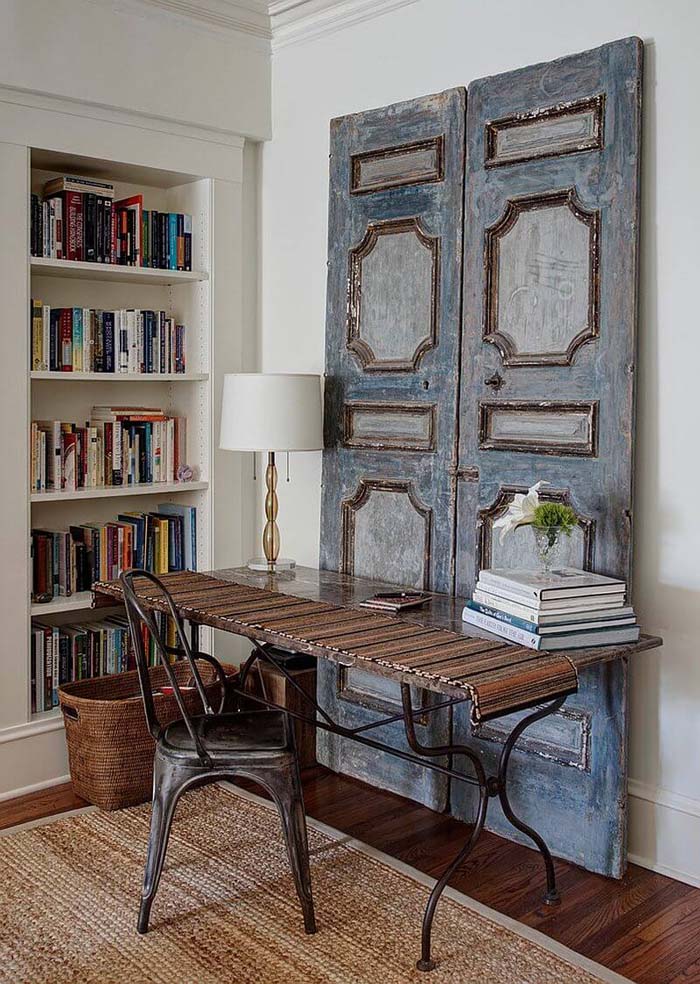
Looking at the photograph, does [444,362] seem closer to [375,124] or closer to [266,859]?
[375,124]

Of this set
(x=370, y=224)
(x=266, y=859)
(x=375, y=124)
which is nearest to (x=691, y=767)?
(x=266, y=859)

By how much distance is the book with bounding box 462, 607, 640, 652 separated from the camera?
2.60 m

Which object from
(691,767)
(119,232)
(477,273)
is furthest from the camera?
(119,232)

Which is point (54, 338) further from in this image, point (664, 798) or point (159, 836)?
point (664, 798)

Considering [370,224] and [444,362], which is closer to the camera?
[444,362]

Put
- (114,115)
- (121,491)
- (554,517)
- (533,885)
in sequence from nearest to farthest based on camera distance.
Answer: (554,517), (533,885), (114,115), (121,491)

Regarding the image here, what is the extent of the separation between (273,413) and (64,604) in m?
1.01

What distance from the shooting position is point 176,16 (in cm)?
370

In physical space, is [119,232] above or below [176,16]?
below

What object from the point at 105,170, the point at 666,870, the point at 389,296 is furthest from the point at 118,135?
the point at 666,870

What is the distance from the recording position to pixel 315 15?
148 inches

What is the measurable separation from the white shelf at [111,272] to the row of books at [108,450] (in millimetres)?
489

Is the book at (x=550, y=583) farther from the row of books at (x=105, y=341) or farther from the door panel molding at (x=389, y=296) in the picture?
the row of books at (x=105, y=341)

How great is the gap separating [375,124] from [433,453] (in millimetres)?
1137
